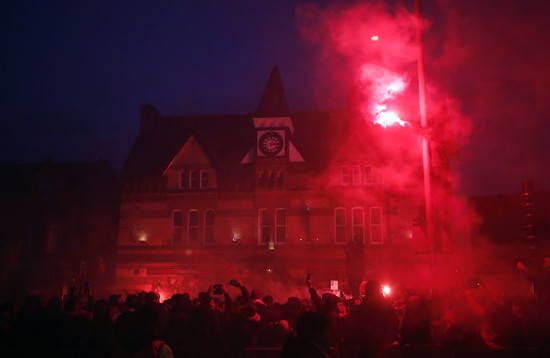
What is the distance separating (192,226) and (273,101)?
10.1 m

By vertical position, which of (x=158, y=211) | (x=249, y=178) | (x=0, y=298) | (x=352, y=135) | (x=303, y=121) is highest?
(x=303, y=121)

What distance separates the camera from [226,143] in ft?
119

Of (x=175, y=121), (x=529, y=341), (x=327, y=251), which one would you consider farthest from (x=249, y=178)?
(x=529, y=341)

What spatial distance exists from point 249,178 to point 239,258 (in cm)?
536

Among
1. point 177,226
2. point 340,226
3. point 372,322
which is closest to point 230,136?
point 177,226

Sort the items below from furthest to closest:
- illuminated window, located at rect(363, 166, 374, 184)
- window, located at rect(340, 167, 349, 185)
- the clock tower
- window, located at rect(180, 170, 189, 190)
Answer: window, located at rect(180, 170, 189, 190), the clock tower, window, located at rect(340, 167, 349, 185), illuminated window, located at rect(363, 166, 374, 184)

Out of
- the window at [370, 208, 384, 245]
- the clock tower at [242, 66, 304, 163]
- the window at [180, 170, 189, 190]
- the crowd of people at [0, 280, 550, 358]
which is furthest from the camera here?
the window at [180, 170, 189, 190]

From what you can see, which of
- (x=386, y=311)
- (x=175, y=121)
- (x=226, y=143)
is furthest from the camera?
(x=175, y=121)

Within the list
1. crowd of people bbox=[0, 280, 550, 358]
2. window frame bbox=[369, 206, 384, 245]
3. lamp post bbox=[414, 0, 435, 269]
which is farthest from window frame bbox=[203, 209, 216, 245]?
lamp post bbox=[414, 0, 435, 269]

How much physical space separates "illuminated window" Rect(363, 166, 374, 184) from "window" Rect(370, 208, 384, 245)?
1821 millimetres

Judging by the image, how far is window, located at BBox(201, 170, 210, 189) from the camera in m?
33.2

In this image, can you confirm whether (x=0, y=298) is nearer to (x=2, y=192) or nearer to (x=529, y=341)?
(x=2, y=192)

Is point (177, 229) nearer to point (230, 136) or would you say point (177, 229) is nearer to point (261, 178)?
point (261, 178)

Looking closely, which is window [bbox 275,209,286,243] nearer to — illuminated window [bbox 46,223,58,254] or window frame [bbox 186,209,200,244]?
window frame [bbox 186,209,200,244]
